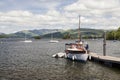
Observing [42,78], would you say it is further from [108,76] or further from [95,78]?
[108,76]

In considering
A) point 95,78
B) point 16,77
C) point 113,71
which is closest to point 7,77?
point 16,77

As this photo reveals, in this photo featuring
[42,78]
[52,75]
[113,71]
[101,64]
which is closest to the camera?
[42,78]

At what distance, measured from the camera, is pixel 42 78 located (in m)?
43.9

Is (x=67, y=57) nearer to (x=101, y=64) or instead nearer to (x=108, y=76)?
(x=101, y=64)

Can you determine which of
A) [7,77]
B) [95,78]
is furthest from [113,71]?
[7,77]

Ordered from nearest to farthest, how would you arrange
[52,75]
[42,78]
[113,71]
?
[42,78], [52,75], [113,71]

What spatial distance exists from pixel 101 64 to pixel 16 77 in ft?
84.6

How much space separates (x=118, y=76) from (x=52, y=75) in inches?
500

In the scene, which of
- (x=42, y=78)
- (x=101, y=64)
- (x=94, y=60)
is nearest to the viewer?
(x=42, y=78)

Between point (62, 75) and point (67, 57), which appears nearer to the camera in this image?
point (62, 75)

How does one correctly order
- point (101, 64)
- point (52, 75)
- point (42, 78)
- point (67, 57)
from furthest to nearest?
point (67, 57), point (101, 64), point (52, 75), point (42, 78)

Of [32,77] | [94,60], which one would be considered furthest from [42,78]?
[94,60]

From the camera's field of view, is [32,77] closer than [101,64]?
Yes

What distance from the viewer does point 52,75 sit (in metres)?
47.0
